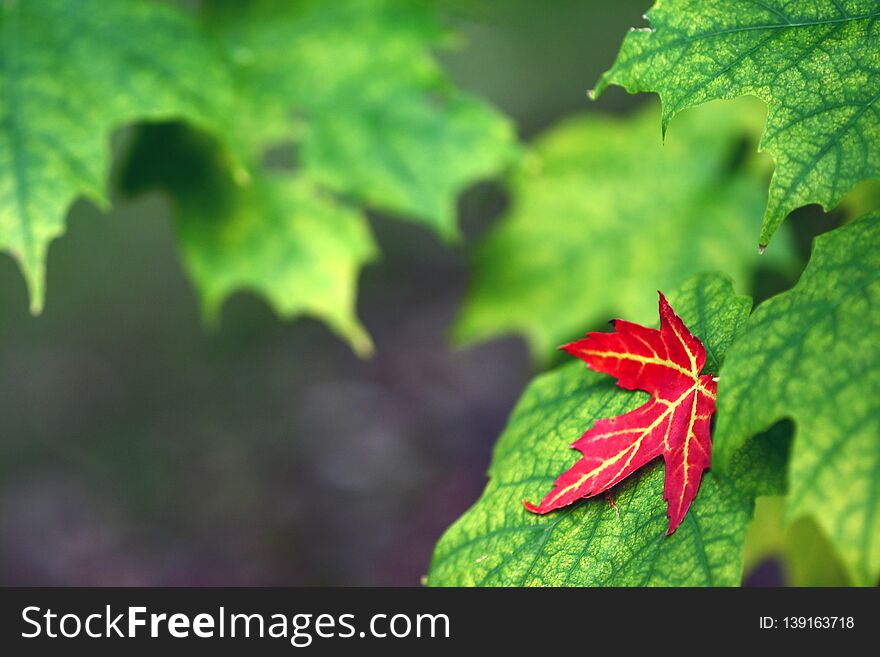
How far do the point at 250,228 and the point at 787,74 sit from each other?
1.15 meters

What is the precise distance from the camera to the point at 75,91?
1300 mm

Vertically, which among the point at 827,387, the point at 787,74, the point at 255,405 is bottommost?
the point at 827,387

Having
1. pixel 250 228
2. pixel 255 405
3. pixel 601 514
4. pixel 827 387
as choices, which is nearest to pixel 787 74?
pixel 827 387

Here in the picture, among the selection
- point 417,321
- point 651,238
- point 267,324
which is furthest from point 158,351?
point 651,238

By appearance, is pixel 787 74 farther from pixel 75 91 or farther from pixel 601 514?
pixel 75 91

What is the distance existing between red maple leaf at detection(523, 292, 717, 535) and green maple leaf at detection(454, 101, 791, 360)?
0.92 metres

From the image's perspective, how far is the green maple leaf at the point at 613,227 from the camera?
5.42ft

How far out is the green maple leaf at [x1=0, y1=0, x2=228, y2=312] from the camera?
3.89 feet

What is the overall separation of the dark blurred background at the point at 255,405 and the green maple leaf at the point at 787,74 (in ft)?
5.44

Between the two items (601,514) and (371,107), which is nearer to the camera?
(601,514)

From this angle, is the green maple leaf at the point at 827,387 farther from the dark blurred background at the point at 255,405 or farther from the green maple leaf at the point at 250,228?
the dark blurred background at the point at 255,405

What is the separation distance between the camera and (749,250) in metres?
1.62

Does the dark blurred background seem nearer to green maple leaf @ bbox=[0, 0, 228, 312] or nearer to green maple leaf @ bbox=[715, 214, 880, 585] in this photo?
green maple leaf @ bbox=[0, 0, 228, 312]

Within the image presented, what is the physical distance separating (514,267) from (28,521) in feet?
7.97
